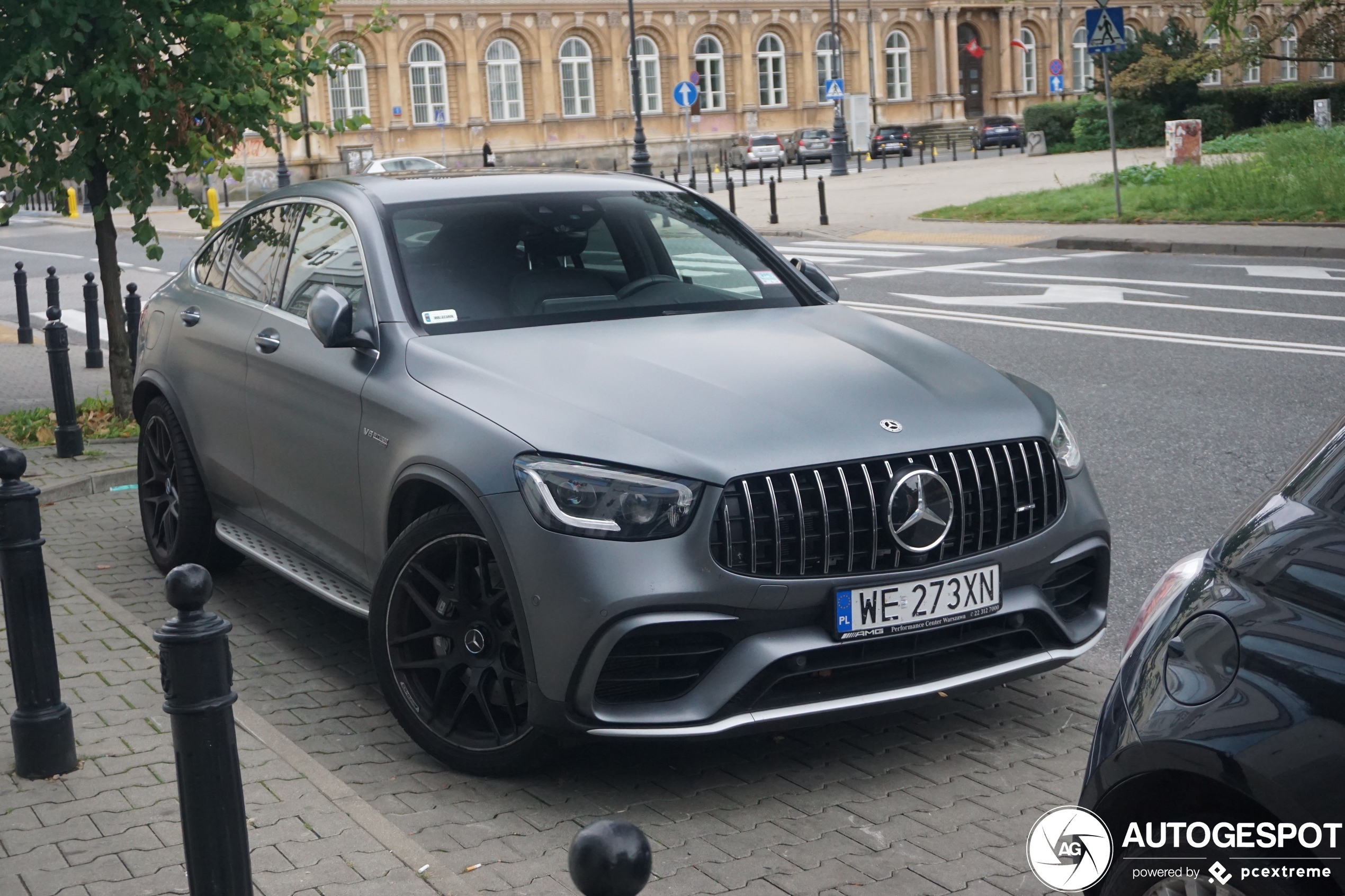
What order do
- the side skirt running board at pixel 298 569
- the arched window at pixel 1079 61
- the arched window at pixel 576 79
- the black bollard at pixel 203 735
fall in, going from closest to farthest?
the black bollard at pixel 203 735 < the side skirt running board at pixel 298 569 < the arched window at pixel 576 79 < the arched window at pixel 1079 61

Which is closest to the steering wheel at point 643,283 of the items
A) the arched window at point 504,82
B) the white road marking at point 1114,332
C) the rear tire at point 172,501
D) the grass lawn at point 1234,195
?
the rear tire at point 172,501

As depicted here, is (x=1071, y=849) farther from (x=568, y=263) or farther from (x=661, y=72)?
(x=661, y=72)

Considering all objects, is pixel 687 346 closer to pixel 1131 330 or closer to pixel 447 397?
pixel 447 397

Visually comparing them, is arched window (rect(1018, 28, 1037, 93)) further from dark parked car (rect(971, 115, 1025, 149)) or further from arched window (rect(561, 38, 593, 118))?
arched window (rect(561, 38, 593, 118))

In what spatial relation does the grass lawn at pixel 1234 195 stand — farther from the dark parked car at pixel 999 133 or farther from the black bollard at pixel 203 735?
the dark parked car at pixel 999 133

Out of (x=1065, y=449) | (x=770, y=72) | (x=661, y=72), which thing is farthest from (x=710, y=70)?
(x=1065, y=449)

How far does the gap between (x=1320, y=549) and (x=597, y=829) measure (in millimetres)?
1185

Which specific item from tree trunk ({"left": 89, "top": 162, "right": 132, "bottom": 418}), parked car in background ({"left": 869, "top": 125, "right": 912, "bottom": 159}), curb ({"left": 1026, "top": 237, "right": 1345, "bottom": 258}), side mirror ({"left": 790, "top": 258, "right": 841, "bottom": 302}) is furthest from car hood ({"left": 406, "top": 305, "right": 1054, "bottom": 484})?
parked car in background ({"left": 869, "top": 125, "right": 912, "bottom": 159})

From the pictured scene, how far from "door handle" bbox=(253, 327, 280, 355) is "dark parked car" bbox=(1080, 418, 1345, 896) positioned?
3677 millimetres

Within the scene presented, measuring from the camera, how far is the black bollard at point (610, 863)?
2004 mm

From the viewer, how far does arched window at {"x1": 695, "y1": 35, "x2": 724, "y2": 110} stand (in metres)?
72.8

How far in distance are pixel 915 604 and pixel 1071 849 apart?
1.30m

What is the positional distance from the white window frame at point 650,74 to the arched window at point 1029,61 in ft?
70.2

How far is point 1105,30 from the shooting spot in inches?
834
